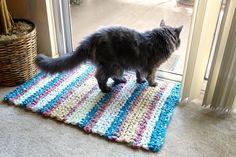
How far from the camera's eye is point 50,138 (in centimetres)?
141

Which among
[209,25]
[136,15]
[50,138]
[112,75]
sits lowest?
[50,138]

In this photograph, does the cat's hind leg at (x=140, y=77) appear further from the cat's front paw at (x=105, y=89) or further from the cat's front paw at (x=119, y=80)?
the cat's front paw at (x=105, y=89)

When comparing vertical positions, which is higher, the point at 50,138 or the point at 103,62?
the point at 103,62

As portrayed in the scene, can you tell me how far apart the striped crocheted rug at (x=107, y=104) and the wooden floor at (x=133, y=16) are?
36cm

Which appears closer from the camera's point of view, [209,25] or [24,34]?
[209,25]

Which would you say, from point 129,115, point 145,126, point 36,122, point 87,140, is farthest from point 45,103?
Answer: point 145,126

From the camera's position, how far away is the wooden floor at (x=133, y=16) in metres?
2.06

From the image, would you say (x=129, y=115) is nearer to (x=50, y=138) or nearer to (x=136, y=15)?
(x=50, y=138)

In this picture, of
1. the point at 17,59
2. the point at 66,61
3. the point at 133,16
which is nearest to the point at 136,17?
the point at 133,16

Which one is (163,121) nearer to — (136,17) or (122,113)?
(122,113)

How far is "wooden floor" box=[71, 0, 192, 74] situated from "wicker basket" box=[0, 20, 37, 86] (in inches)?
18.9

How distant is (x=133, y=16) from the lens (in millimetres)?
2322

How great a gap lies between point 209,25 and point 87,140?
34.3 inches

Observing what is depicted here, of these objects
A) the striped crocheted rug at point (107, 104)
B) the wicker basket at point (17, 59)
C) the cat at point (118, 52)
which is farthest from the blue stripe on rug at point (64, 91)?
the wicker basket at point (17, 59)
